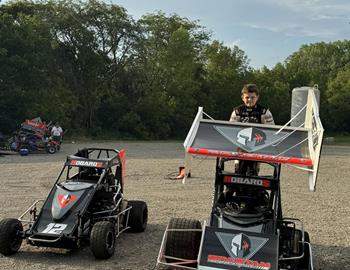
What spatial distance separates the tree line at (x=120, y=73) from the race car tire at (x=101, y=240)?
1063 inches

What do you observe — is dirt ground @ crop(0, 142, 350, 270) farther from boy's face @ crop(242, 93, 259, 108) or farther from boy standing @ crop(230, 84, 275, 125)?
boy's face @ crop(242, 93, 259, 108)

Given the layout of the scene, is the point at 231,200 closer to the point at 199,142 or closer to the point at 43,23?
the point at 199,142

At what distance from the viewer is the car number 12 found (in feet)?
21.6

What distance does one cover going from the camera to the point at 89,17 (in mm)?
40469

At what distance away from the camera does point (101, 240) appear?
6.38 m

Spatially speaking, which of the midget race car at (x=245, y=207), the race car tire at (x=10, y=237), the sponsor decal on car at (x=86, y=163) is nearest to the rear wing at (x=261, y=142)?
the midget race car at (x=245, y=207)

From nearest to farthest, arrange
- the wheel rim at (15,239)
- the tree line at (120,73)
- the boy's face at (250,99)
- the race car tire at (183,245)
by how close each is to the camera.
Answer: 1. the race car tire at (183,245)
2. the boy's face at (250,99)
3. the wheel rim at (15,239)
4. the tree line at (120,73)

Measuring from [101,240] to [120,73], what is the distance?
36257mm

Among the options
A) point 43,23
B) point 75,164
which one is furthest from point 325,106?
point 75,164

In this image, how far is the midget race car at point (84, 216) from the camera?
6477 mm

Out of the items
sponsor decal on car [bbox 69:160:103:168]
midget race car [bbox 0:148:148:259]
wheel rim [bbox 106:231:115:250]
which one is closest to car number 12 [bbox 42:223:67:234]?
midget race car [bbox 0:148:148:259]

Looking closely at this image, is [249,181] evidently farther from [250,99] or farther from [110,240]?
[110,240]

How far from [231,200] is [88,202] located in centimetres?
233

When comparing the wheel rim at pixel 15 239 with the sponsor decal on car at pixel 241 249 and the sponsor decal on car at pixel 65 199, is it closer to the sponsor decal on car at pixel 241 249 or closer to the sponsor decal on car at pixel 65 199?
the sponsor decal on car at pixel 65 199
